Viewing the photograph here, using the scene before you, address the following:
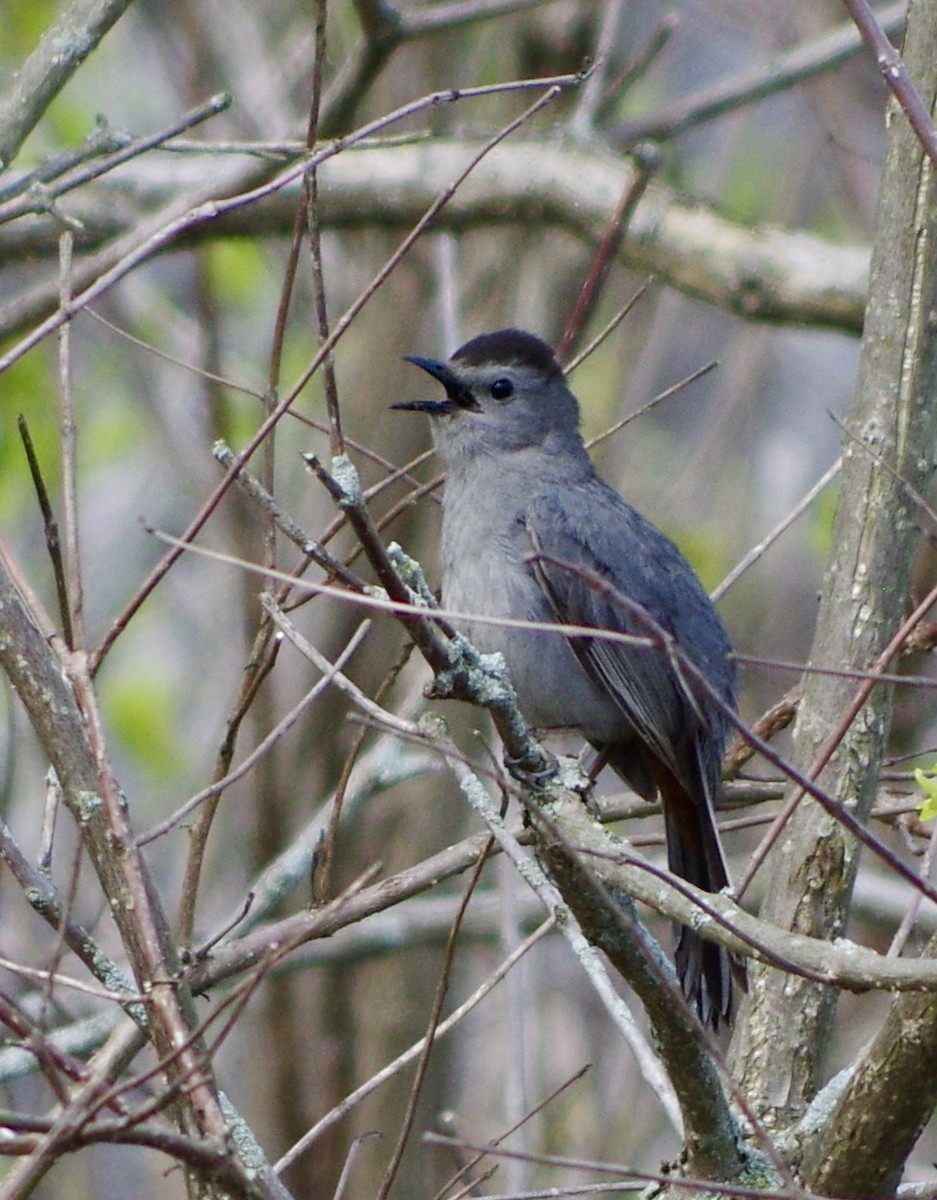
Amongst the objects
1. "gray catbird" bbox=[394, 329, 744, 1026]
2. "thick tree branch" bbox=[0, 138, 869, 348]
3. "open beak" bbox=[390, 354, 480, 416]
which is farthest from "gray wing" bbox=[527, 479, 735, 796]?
"thick tree branch" bbox=[0, 138, 869, 348]

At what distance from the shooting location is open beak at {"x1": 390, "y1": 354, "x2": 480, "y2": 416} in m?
4.87

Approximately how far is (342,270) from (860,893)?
405 centimetres

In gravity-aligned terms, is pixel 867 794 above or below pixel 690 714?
below

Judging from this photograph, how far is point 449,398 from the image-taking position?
521 centimetres

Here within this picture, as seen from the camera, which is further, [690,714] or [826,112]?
[826,112]

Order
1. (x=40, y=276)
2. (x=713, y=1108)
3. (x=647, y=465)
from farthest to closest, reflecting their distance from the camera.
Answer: (x=647, y=465) < (x=40, y=276) < (x=713, y=1108)

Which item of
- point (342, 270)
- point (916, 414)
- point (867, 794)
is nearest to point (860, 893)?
point (867, 794)

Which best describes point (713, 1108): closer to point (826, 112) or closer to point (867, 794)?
point (867, 794)

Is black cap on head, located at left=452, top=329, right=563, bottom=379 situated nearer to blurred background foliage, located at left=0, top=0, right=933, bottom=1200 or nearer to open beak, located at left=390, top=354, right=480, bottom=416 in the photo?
open beak, located at left=390, top=354, right=480, bottom=416

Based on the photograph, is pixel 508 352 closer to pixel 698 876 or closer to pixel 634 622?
pixel 634 622

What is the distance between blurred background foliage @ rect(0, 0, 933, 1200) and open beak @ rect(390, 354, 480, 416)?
837mm

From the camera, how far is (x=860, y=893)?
17.8 feet

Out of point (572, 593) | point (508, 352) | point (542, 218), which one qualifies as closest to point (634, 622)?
point (572, 593)

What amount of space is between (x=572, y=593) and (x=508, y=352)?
3.33 feet
